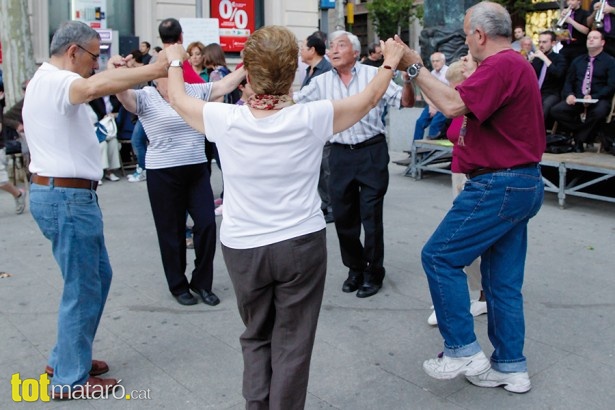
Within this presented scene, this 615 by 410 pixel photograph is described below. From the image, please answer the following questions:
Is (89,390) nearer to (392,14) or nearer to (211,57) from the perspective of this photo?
(211,57)

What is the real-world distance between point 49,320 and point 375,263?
239cm

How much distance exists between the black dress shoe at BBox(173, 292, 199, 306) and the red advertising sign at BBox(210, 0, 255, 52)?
41.3 feet

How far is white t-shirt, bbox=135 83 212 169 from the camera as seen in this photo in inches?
200

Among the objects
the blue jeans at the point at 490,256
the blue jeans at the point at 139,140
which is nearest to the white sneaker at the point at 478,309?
the blue jeans at the point at 490,256

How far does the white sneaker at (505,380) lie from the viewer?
3832 millimetres

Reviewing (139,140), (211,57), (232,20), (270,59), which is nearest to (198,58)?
(211,57)

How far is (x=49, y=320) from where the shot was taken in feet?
16.5

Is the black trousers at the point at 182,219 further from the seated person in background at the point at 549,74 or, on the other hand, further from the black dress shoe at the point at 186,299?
the seated person in background at the point at 549,74

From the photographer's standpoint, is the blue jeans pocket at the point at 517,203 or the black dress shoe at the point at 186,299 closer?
the blue jeans pocket at the point at 517,203

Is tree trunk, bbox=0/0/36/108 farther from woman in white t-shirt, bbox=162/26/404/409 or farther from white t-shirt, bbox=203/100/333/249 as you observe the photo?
white t-shirt, bbox=203/100/333/249

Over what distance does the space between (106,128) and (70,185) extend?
7557 mm

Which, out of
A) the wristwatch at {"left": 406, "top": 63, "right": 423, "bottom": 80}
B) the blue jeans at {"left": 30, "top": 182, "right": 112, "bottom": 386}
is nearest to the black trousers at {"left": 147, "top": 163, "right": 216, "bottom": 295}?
the blue jeans at {"left": 30, "top": 182, "right": 112, "bottom": 386}

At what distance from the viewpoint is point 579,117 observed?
9.56m

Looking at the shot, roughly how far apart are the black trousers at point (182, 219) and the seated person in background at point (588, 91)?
5.88m
